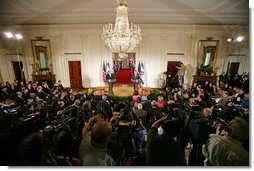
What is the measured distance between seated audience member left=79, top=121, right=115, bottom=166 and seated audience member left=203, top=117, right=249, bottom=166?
1.06 meters

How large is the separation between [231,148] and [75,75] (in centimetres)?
682

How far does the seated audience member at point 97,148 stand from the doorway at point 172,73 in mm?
4961

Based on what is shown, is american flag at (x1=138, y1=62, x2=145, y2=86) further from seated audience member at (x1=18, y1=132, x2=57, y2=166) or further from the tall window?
seated audience member at (x1=18, y1=132, x2=57, y2=166)

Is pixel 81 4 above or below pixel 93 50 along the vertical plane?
above

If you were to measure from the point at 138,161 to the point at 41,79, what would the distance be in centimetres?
399

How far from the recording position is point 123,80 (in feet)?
29.7

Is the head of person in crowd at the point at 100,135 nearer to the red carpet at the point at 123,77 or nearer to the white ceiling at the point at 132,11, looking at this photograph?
the white ceiling at the point at 132,11

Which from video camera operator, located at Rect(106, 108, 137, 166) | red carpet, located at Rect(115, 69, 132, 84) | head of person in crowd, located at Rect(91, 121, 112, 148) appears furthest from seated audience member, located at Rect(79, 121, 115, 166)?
red carpet, located at Rect(115, 69, 132, 84)

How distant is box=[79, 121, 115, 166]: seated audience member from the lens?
4.00 feet

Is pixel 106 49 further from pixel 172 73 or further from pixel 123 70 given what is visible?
→ pixel 172 73

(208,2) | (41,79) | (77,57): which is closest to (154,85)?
(208,2)

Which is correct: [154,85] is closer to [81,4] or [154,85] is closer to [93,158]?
[81,4]

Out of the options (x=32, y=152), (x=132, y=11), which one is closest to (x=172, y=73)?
(x=132, y=11)

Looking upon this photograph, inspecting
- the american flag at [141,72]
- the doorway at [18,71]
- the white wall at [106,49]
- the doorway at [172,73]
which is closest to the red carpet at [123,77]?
the white wall at [106,49]
